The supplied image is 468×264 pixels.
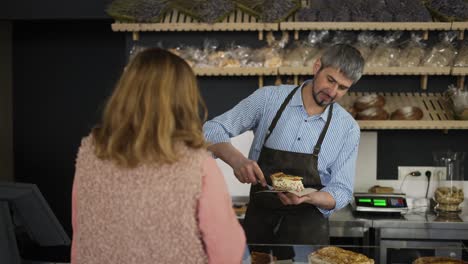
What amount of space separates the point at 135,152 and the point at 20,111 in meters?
4.49

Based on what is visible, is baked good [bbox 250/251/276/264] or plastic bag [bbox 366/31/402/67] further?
plastic bag [bbox 366/31/402/67]

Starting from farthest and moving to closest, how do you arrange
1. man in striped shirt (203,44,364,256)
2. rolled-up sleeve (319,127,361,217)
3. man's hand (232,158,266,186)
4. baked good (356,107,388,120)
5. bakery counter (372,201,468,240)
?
baked good (356,107,388,120), bakery counter (372,201,468,240), man in striped shirt (203,44,364,256), rolled-up sleeve (319,127,361,217), man's hand (232,158,266,186)

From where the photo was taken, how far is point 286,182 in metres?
3.25

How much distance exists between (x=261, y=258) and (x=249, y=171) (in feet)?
1.62

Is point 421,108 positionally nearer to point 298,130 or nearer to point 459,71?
point 459,71

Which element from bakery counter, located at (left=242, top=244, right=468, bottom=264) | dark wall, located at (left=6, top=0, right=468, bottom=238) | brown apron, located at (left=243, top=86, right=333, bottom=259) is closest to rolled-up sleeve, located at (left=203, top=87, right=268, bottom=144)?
brown apron, located at (left=243, top=86, right=333, bottom=259)

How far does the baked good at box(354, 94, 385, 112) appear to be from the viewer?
A: 179 inches

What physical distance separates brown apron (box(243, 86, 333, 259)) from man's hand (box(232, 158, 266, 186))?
0.33m

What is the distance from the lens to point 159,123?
1908 millimetres

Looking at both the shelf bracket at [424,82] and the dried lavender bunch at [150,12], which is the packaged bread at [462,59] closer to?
the shelf bracket at [424,82]

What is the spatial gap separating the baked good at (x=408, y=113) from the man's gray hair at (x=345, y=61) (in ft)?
4.45

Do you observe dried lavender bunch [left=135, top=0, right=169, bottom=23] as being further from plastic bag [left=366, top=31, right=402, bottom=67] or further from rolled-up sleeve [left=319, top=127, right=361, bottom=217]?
rolled-up sleeve [left=319, top=127, right=361, bottom=217]

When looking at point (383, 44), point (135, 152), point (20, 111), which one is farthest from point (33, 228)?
point (20, 111)

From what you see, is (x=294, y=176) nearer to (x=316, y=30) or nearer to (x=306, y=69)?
(x=306, y=69)
